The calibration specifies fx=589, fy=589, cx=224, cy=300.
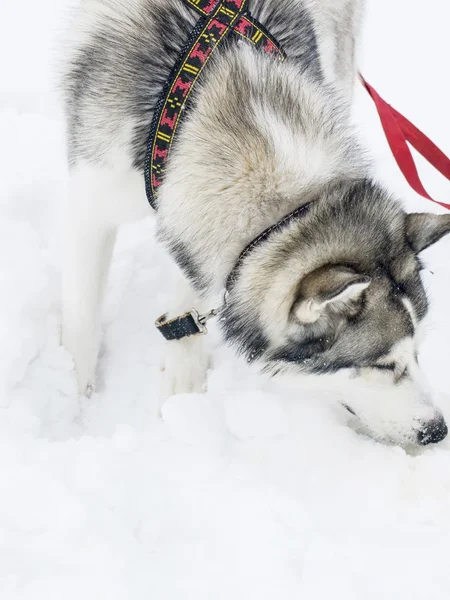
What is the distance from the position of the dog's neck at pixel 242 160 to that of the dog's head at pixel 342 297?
0.09 meters

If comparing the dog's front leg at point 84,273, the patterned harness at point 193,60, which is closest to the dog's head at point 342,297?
the patterned harness at point 193,60

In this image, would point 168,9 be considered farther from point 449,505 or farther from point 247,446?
point 449,505

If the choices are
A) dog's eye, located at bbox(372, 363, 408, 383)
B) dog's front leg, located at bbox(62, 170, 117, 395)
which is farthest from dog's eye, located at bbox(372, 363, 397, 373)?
dog's front leg, located at bbox(62, 170, 117, 395)

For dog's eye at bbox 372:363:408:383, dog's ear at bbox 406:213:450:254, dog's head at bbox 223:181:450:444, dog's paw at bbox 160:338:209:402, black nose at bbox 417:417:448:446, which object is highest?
dog's ear at bbox 406:213:450:254

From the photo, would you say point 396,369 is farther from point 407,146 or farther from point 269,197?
point 407,146

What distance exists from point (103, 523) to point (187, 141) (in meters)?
1.32

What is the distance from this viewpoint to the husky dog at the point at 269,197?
6.17 ft

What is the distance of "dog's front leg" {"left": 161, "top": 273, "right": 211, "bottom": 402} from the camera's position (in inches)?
107

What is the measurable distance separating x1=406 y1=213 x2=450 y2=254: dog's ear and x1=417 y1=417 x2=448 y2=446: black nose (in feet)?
2.28

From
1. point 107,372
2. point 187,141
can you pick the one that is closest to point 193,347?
point 107,372

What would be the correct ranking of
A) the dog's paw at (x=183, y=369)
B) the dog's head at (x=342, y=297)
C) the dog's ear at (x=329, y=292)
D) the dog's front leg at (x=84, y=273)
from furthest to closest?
the dog's paw at (x=183, y=369) < the dog's front leg at (x=84, y=273) < the dog's head at (x=342, y=297) < the dog's ear at (x=329, y=292)

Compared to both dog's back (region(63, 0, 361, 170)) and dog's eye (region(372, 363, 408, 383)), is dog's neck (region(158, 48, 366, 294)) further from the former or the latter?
dog's eye (region(372, 363, 408, 383))

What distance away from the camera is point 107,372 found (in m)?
2.88

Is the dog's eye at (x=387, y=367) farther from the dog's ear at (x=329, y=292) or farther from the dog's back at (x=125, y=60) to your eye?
the dog's back at (x=125, y=60)
